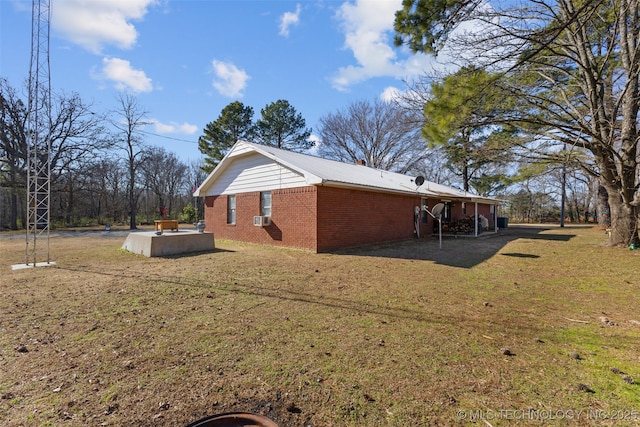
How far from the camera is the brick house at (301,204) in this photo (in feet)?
34.4

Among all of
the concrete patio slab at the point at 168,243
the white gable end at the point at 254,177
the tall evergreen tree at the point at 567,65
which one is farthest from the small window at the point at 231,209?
the tall evergreen tree at the point at 567,65

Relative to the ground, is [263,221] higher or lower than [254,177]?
lower

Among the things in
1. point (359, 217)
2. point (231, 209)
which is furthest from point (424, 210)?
point (231, 209)

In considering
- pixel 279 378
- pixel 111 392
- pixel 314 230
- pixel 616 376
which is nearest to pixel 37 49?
pixel 314 230

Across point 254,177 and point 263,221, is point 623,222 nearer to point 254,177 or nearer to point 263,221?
point 263,221

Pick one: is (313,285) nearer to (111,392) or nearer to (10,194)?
(111,392)

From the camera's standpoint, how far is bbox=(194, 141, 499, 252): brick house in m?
10.5

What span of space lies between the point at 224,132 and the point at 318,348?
31.2 meters

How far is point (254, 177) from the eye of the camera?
1307cm

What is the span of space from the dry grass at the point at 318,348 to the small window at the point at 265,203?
6.02 m

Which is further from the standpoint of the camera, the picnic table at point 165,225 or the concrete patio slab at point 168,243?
the picnic table at point 165,225

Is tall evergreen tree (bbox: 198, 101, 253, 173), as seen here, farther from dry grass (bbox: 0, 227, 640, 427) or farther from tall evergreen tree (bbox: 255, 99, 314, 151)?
dry grass (bbox: 0, 227, 640, 427)

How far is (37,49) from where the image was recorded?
7.78m

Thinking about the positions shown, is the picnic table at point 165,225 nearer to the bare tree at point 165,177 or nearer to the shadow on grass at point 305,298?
the shadow on grass at point 305,298
